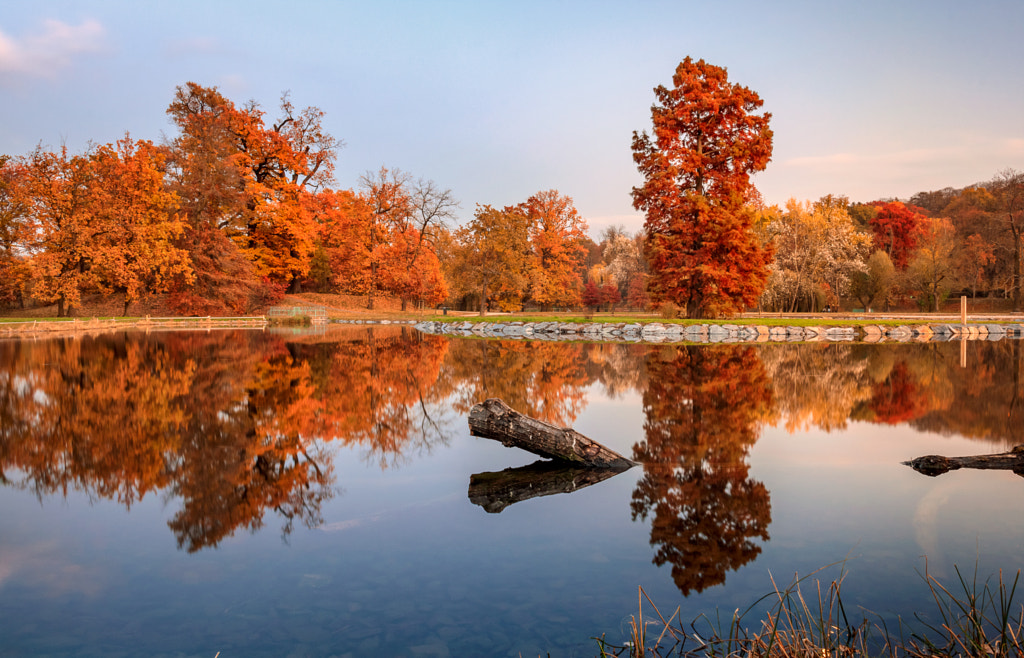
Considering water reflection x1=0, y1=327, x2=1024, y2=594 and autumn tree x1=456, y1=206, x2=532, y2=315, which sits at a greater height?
autumn tree x1=456, y1=206, x2=532, y2=315

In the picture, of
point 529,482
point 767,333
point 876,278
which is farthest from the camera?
point 876,278

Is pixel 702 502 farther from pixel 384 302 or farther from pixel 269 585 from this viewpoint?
pixel 384 302

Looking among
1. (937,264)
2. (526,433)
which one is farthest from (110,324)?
(937,264)

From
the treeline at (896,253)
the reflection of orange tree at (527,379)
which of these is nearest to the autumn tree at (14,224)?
the reflection of orange tree at (527,379)

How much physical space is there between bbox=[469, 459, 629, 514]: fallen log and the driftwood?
3.13m

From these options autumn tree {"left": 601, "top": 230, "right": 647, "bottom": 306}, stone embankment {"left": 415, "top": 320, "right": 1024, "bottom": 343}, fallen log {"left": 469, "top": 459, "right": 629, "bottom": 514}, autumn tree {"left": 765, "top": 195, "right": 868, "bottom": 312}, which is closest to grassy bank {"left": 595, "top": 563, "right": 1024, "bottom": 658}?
fallen log {"left": 469, "top": 459, "right": 629, "bottom": 514}

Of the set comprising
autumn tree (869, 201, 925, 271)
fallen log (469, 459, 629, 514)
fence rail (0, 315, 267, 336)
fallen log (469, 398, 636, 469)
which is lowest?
fallen log (469, 459, 629, 514)

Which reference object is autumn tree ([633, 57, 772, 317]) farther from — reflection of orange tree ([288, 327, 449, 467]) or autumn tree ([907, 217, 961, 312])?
autumn tree ([907, 217, 961, 312])

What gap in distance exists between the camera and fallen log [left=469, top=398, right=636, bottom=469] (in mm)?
6465

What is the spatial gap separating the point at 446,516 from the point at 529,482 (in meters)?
1.23

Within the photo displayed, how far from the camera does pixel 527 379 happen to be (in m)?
13.6

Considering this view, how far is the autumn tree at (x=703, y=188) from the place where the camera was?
29859 millimetres

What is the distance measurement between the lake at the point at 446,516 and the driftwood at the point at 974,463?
121 mm

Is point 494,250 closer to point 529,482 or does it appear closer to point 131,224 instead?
point 131,224
